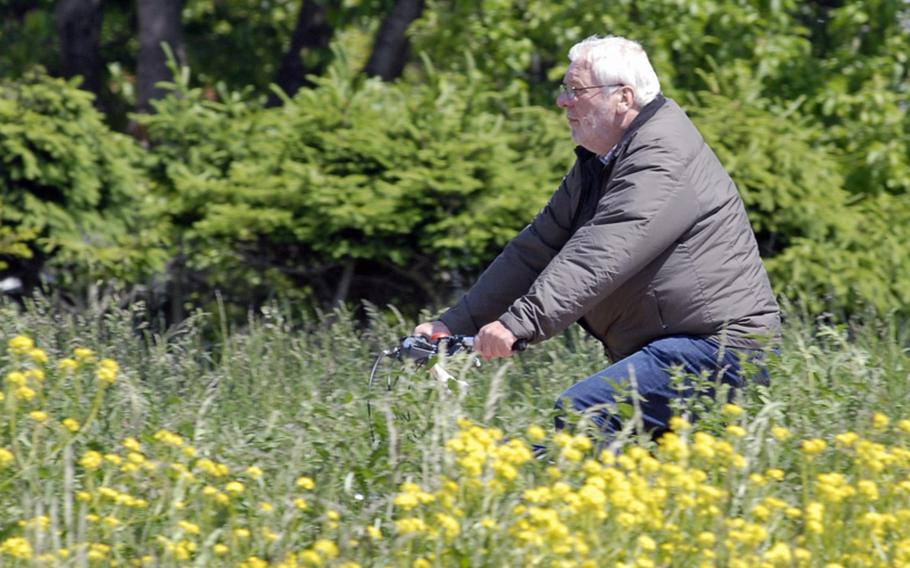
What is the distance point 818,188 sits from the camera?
752 cm

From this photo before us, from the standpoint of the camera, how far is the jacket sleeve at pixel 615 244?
12.8ft

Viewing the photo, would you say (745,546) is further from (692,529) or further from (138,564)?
(138,564)

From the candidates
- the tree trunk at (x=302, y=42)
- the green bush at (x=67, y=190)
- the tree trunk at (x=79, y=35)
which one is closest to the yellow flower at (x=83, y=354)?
the green bush at (x=67, y=190)

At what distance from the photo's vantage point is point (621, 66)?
13.5 feet

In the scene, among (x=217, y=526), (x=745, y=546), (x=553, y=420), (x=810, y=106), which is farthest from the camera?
(x=810, y=106)

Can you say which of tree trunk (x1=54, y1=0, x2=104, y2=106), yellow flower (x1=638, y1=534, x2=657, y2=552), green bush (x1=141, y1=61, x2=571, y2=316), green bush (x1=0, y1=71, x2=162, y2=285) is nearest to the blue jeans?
yellow flower (x1=638, y1=534, x2=657, y2=552)

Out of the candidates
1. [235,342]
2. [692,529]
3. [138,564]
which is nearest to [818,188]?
[235,342]

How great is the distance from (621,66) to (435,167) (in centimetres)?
337

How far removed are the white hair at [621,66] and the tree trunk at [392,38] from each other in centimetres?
689

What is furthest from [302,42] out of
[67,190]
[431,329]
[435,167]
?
[431,329]

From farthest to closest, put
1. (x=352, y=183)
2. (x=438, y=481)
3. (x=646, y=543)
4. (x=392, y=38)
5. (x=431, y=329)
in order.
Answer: (x=392, y=38) → (x=352, y=183) → (x=431, y=329) → (x=438, y=481) → (x=646, y=543)

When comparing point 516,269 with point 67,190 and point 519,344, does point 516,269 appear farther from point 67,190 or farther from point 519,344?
point 67,190

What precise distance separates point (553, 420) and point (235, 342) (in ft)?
6.74

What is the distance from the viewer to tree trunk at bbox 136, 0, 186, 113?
10.9 meters
